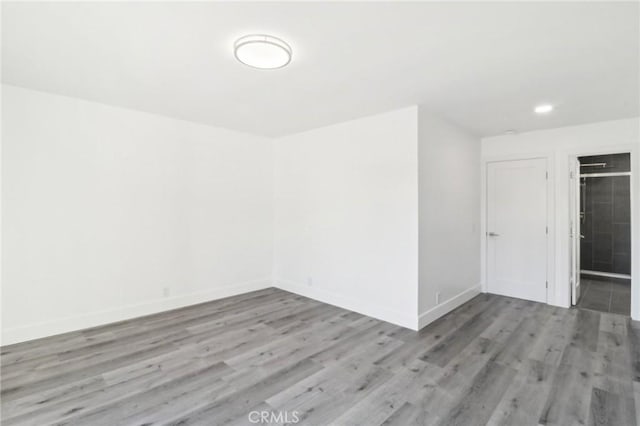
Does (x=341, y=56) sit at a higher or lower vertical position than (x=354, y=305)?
higher

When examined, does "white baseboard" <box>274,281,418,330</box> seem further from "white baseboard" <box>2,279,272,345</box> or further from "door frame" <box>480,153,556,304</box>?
"door frame" <box>480,153,556,304</box>

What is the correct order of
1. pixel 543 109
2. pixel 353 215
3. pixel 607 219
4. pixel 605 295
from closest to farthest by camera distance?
pixel 543 109 < pixel 353 215 < pixel 605 295 < pixel 607 219

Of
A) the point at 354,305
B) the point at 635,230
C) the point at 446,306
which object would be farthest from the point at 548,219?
the point at 354,305

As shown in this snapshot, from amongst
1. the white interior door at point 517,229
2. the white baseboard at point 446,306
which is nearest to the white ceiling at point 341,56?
the white interior door at point 517,229

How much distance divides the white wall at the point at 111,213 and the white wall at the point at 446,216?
2.80 meters

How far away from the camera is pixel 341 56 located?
7.82ft

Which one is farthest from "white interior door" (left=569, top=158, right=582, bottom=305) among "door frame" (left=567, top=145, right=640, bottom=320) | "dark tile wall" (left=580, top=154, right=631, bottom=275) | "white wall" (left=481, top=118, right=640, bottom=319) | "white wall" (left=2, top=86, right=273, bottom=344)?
"white wall" (left=2, top=86, right=273, bottom=344)

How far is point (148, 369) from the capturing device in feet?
8.80

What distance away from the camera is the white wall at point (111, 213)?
3.17 metres

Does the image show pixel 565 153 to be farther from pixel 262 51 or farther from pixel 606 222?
pixel 262 51

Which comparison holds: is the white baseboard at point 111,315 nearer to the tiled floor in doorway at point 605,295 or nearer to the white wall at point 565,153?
the white wall at point 565,153

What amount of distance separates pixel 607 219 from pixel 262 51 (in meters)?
7.32

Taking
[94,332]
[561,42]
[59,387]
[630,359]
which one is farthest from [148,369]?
[630,359]

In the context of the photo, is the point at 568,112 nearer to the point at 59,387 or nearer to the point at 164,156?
the point at 164,156
